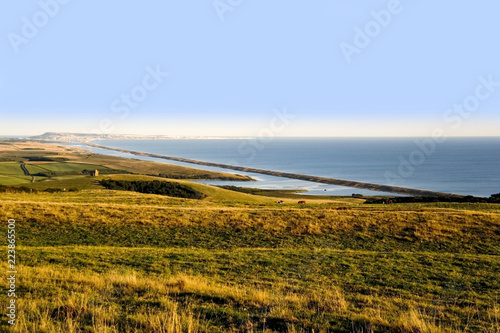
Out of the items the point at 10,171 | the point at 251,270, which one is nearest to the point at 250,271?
the point at 251,270

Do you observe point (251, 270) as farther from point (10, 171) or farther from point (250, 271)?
point (10, 171)

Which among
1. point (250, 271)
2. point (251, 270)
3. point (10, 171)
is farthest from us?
point (10, 171)

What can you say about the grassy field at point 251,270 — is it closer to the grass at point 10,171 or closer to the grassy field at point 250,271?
the grassy field at point 250,271

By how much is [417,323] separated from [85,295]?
6916mm

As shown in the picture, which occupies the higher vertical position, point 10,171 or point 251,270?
point 251,270

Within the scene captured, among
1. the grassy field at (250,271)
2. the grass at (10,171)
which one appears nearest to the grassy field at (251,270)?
the grassy field at (250,271)

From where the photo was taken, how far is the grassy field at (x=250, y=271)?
7508 millimetres

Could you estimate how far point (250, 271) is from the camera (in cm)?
1323

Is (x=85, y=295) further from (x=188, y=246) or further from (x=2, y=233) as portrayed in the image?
(x=2, y=233)

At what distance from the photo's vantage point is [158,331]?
21.6ft

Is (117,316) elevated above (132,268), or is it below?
above

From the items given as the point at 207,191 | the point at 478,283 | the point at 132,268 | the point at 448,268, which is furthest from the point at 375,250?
the point at 207,191

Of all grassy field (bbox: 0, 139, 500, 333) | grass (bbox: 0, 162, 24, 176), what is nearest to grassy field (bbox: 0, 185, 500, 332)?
grassy field (bbox: 0, 139, 500, 333)

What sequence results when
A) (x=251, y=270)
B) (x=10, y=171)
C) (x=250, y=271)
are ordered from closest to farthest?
(x=250, y=271), (x=251, y=270), (x=10, y=171)
